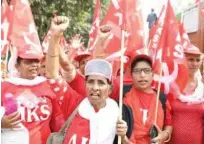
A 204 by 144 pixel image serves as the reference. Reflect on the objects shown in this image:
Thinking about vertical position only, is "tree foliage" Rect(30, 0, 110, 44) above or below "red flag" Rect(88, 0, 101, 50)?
above

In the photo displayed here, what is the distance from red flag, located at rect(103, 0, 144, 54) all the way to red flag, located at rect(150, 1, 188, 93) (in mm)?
342

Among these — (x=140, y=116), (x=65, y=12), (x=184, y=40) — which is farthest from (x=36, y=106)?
(x=65, y=12)

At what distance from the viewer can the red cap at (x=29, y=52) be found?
3.86 metres

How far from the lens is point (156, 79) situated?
467 cm

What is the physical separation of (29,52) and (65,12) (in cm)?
1059

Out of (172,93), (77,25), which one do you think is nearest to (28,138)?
(172,93)

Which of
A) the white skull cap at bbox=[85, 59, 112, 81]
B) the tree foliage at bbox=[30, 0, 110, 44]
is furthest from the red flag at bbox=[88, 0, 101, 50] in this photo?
the tree foliage at bbox=[30, 0, 110, 44]

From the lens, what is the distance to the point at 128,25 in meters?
4.47

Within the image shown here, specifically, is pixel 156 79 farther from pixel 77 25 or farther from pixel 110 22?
pixel 77 25

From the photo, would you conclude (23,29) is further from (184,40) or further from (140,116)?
(184,40)

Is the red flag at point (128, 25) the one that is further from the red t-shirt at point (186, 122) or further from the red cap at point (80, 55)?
the red t-shirt at point (186, 122)

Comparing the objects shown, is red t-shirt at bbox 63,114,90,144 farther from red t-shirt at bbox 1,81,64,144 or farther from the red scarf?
the red scarf

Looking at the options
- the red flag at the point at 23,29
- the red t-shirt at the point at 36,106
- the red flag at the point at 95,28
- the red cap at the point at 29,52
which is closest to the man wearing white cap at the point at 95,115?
the red t-shirt at the point at 36,106

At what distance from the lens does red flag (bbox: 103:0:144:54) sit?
462cm
